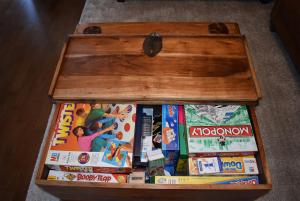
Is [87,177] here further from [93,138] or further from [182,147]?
[182,147]

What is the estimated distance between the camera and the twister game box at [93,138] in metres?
0.83

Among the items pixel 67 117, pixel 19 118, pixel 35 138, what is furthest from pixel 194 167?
pixel 19 118

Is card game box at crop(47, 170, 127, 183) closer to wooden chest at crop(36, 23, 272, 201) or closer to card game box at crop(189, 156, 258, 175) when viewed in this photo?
wooden chest at crop(36, 23, 272, 201)

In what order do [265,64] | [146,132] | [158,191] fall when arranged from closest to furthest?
[158,191] → [146,132] → [265,64]

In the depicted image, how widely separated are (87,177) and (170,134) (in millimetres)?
341

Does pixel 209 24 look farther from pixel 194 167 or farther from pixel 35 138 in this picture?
pixel 35 138

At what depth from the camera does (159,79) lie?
917 millimetres

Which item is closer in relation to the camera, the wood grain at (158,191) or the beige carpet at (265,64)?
the wood grain at (158,191)

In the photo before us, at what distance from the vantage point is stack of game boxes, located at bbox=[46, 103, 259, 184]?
828mm

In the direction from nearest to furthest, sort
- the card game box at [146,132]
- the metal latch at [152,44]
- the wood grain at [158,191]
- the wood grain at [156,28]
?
the wood grain at [158,191] → the card game box at [146,132] → the metal latch at [152,44] → the wood grain at [156,28]

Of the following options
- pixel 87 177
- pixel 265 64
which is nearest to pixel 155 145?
pixel 87 177

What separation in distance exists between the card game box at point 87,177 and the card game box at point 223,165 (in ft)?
0.85

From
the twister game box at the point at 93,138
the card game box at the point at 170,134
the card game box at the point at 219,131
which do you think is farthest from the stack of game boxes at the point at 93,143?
the card game box at the point at 219,131

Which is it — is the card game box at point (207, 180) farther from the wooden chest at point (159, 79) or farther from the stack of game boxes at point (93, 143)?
the stack of game boxes at point (93, 143)
